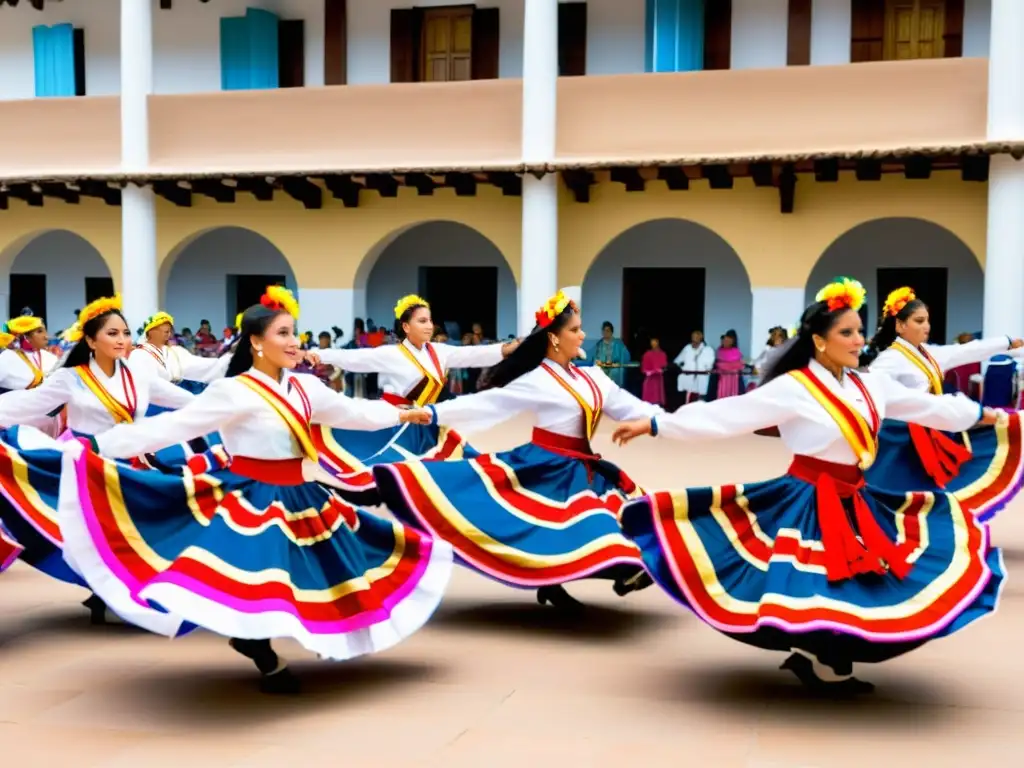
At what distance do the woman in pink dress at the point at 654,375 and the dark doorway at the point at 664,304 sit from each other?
1680 mm

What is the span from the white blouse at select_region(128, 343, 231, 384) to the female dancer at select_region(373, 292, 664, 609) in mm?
3289

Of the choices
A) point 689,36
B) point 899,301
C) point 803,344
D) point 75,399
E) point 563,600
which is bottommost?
point 563,600

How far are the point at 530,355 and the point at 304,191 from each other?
1292 cm

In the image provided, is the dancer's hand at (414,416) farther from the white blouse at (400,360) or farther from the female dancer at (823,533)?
the white blouse at (400,360)

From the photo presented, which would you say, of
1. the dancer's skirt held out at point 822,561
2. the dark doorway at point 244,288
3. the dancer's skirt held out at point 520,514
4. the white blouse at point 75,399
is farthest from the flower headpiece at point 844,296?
the dark doorway at point 244,288

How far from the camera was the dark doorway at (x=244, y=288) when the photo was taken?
21.4m

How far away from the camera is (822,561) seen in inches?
184

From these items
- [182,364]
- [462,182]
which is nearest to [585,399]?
[182,364]

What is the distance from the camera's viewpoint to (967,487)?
7059mm

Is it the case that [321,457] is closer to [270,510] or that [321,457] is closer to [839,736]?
[270,510]

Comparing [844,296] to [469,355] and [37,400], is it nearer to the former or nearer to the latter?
[37,400]

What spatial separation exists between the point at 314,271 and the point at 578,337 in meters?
13.3

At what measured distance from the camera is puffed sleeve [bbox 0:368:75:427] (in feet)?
21.4

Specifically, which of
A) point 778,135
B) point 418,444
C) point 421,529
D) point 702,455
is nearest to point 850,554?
point 421,529
